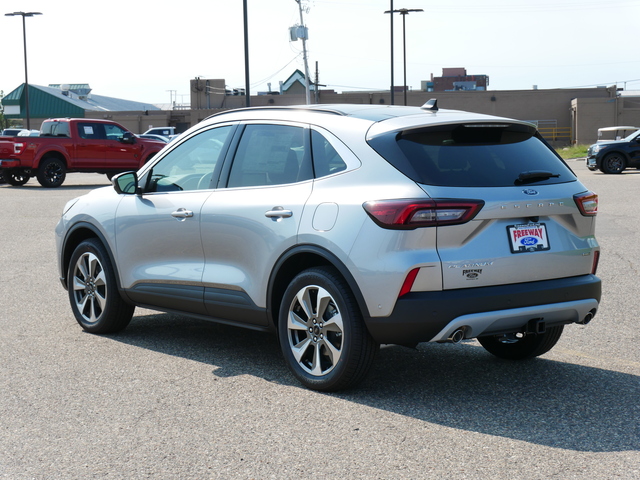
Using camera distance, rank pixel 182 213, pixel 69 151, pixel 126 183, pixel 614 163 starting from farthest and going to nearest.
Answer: pixel 614 163 → pixel 69 151 → pixel 126 183 → pixel 182 213


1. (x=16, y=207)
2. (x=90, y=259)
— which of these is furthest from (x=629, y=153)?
(x=90, y=259)

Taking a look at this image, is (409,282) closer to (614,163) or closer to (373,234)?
(373,234)

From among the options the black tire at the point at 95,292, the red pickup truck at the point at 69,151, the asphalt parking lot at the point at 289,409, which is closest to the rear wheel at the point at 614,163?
the red pickup truck at the point at 69,151

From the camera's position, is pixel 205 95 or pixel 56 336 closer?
pixel 56 336

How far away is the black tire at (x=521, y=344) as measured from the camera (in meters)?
5.95

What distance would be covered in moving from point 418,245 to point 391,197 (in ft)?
1.02

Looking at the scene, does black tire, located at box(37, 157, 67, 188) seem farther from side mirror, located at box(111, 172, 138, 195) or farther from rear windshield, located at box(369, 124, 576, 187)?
rear windshield, located at box(369, 124, 576, 187)

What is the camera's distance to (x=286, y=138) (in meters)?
5.79

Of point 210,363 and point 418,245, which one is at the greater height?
point 418,245

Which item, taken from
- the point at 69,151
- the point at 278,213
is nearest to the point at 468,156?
the point at 278,213

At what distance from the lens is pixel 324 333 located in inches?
208

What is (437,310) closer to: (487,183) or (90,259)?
(487,183)

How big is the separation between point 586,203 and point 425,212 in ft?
3.92

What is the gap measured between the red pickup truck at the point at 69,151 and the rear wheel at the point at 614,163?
1579 cm
